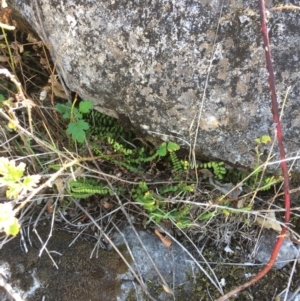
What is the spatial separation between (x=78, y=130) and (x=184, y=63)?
0.68 meters

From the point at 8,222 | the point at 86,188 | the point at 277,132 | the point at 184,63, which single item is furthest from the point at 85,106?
the point at 277,132

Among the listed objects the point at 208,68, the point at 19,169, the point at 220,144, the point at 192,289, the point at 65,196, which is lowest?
the point at 192,289

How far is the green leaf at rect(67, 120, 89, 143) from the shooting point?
2314mm

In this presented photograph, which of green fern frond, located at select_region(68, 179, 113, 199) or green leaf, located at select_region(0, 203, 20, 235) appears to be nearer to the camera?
green leaf, located at select_region(0, 203, 20, 235)

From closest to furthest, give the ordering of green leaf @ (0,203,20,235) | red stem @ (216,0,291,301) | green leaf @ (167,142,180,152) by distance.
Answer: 1. green leaf @ (0,203,20,235)
2. red stem @ (216,0,291,301)
3. green leaf @ (167,142,180,152)

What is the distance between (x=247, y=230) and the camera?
2.50m

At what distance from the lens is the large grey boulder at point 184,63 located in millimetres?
1995

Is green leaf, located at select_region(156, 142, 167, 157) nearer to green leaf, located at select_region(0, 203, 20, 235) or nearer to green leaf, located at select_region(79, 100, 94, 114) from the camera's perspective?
green leaf, located at select_region(79, 100, 94, 114)

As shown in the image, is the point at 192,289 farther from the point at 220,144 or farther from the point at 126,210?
the point at 220,144

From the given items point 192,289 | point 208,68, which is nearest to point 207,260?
point 192,289

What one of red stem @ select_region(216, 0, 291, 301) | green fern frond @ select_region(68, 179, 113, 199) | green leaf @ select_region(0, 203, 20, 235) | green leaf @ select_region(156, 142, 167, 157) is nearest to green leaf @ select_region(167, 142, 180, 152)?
green leaf @ select_region(156, 142, 167, 157)

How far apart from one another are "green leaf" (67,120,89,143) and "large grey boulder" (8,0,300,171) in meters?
0.18

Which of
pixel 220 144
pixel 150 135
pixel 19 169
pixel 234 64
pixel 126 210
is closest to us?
pixel 19 169

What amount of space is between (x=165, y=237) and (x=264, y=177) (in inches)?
25.9
